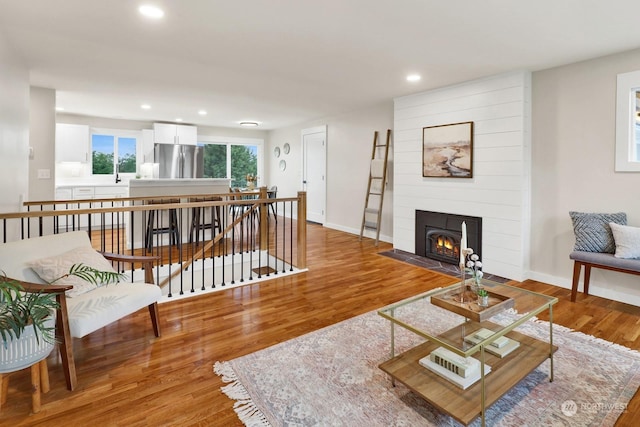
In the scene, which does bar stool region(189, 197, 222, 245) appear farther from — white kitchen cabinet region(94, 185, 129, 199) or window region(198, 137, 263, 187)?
window region(198, 137, 263, 187)

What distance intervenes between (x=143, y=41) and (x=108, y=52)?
0.59 metres

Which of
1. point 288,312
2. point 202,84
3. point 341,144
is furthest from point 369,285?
point 341,144

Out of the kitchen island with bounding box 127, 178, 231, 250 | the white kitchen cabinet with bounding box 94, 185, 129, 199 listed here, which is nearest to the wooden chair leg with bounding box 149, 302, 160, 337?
the kitchen island with bounding box 127, 178, 231, 250

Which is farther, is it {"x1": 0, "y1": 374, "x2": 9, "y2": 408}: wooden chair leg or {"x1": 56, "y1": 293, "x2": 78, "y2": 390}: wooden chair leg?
{"x1": 56, "y1": 293, "x2": 78, "y2": 390}: wooden chair leg

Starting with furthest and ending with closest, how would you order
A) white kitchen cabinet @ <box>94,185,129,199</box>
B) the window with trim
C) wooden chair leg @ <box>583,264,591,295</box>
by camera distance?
the window with trim < white kitchen cabinet @ <box>94,185,129,199</box> < wooden chair leg @ <box>583,264,591,295</box>

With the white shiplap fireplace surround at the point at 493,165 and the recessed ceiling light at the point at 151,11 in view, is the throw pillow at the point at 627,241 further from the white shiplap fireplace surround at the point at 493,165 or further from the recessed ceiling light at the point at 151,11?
the recessed ceiling light at the point at 151,11

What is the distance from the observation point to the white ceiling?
2.47 meters

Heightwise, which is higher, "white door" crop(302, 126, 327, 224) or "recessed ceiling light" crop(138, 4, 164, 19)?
"recessed ceiling light" crop(138, 4, 164, 19)

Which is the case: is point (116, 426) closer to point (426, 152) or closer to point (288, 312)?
point (288, 312)

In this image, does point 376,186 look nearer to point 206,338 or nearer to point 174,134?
point 206,338

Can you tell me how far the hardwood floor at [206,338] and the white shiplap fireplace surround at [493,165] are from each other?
1.73 feet

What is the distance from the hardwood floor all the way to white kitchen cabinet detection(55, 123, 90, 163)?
544 centimetres

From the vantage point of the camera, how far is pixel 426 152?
4.86 metres

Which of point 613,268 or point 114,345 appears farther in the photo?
point 613,268
